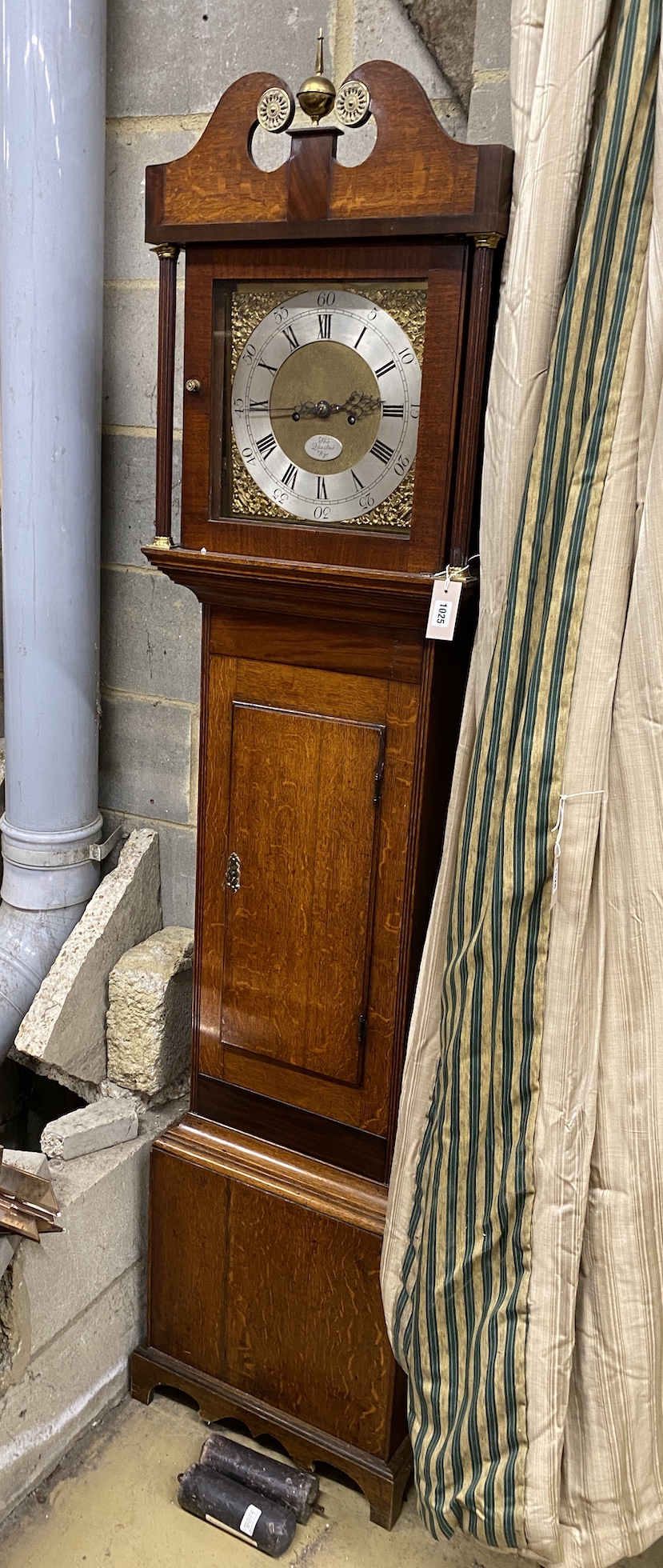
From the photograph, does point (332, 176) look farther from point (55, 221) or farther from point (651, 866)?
point (651, 866)

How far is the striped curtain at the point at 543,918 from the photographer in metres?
1.11

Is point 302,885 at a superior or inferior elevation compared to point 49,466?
inferior

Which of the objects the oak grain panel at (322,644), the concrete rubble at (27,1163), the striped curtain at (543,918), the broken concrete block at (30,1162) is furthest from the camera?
the broken concrete block at (30,1162)

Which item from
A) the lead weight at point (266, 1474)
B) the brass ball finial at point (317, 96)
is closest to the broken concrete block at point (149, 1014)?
the lead weight at point (266, 1474)

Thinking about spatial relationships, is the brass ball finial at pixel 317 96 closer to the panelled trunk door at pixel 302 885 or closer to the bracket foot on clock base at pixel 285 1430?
the panelled trunk door at pixel 302 885

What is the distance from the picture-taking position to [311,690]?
1466 mm

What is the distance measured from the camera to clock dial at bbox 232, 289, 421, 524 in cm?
128

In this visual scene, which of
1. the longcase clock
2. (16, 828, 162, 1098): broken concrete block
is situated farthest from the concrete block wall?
the longcase clock

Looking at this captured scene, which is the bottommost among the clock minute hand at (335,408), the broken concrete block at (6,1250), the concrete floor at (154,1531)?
the concrete floor at (154,1531)

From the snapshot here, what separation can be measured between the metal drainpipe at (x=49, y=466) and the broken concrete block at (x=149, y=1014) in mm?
154

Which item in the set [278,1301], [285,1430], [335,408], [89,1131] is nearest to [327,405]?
[335,408]

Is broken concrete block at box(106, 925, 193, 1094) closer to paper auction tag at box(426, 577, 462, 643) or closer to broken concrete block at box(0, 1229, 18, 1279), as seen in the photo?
broken concrete block at box(0, 1229, 18, 1279)

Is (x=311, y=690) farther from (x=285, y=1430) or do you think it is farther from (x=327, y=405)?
(x=285, y=1430)

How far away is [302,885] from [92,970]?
0.51 meters
